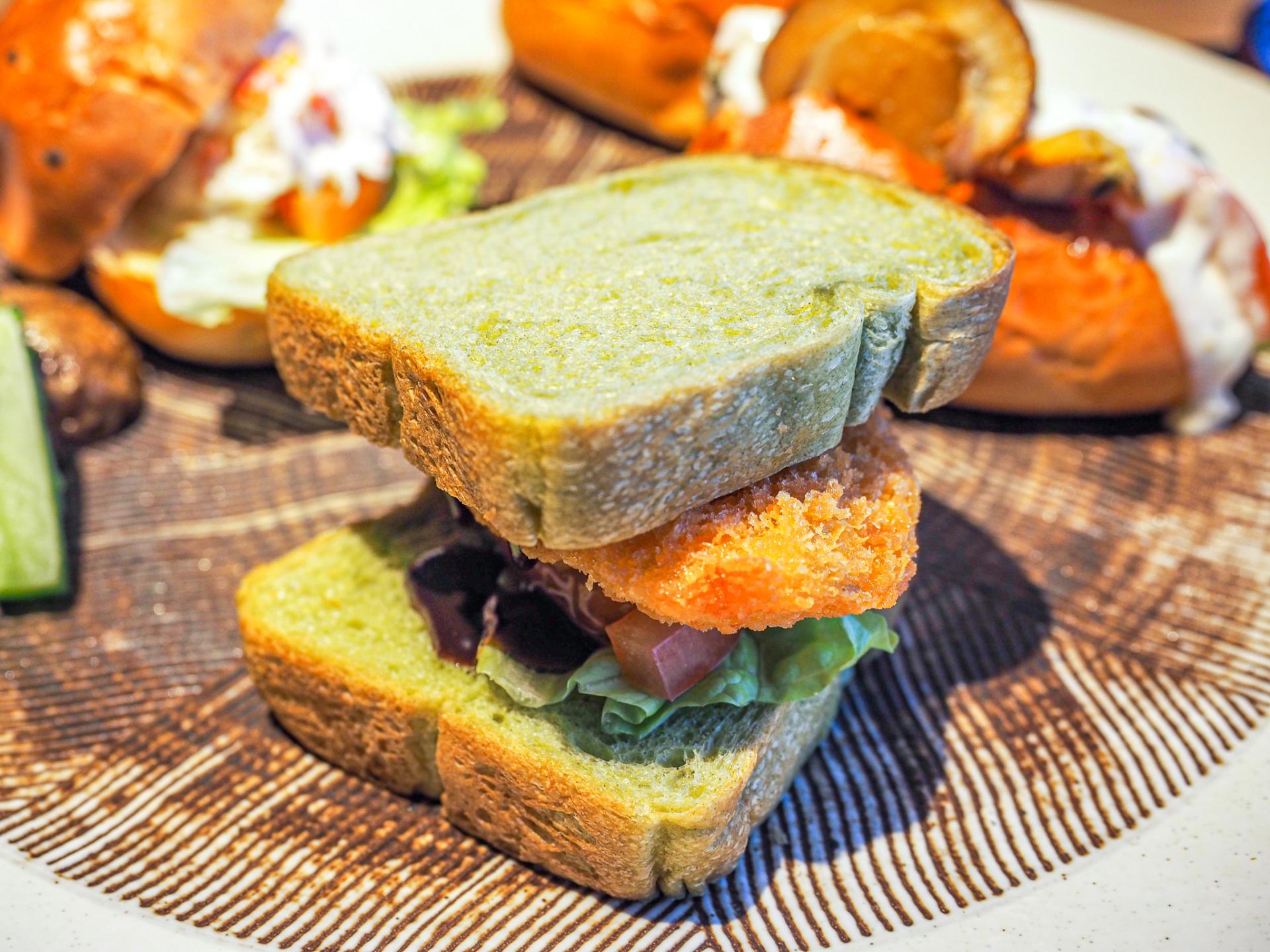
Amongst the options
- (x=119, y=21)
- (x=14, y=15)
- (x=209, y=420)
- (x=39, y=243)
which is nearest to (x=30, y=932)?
(x=209, y=420)

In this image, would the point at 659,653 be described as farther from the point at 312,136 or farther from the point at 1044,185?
the point at 312,136

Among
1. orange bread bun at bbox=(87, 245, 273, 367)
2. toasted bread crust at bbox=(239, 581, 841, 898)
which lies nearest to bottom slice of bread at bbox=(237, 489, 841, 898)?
toasted bread crust at bbox=(239, 581, 841, 898)

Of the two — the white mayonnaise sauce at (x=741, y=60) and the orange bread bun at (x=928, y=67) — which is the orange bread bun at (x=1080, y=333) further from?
the white mayonnaise sauce at (x=741, y=60)

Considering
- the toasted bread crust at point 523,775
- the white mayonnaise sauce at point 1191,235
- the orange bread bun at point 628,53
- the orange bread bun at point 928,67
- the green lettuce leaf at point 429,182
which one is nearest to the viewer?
the toasted bread crust at point 523,775

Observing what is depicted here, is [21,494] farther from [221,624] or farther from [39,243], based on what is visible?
[39,243]

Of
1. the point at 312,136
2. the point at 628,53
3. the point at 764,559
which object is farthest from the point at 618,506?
the point at 628,53

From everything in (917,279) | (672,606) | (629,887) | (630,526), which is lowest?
(629,887)

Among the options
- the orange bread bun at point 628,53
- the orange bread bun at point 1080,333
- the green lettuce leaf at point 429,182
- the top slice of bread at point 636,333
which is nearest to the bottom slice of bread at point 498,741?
the top slice of bread at point 636,333

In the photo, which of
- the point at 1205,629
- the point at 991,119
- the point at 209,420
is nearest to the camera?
the point at 1205,629
